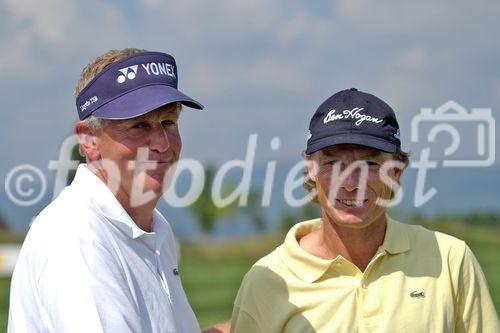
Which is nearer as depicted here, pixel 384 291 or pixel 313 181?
pixel 384 291

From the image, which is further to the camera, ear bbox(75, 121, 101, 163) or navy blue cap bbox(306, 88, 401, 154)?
navy blue cap bbox(306, 88, 401, 154)

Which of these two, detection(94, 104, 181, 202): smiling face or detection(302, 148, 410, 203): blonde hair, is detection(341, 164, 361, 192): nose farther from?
detection(94, 104, 181, 202): smiling face

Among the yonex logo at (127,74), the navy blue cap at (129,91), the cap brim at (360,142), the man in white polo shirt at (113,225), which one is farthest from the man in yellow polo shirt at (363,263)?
the yonex logo at (127,74)

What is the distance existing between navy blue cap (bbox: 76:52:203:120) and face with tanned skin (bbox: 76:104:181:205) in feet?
0.12

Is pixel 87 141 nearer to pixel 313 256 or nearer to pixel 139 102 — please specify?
pixel 139 102

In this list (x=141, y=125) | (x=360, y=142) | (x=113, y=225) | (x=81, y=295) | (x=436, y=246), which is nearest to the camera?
(x=81, y=295)

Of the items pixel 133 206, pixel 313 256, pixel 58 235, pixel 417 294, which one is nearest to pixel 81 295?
pixel 58 235

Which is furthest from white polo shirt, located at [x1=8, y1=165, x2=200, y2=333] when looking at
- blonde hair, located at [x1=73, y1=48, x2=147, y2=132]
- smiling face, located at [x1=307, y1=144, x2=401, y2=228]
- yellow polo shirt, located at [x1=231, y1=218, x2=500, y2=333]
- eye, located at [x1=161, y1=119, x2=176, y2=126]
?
smiling face, located at [x1=307, y1=144, x2=401, y2=228]

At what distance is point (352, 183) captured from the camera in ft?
9.06

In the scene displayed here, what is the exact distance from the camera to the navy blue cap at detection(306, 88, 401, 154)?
2758 millimetres

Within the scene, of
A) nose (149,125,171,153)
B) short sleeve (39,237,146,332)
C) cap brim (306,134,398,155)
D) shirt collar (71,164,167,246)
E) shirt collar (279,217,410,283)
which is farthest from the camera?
shirt collar (279,217,410,283)

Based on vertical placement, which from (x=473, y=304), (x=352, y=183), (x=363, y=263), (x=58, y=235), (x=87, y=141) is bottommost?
(x=473, y=304)

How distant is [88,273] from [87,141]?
48 centimetres

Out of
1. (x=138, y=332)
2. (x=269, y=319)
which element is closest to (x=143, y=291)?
(x=138, y=332)
